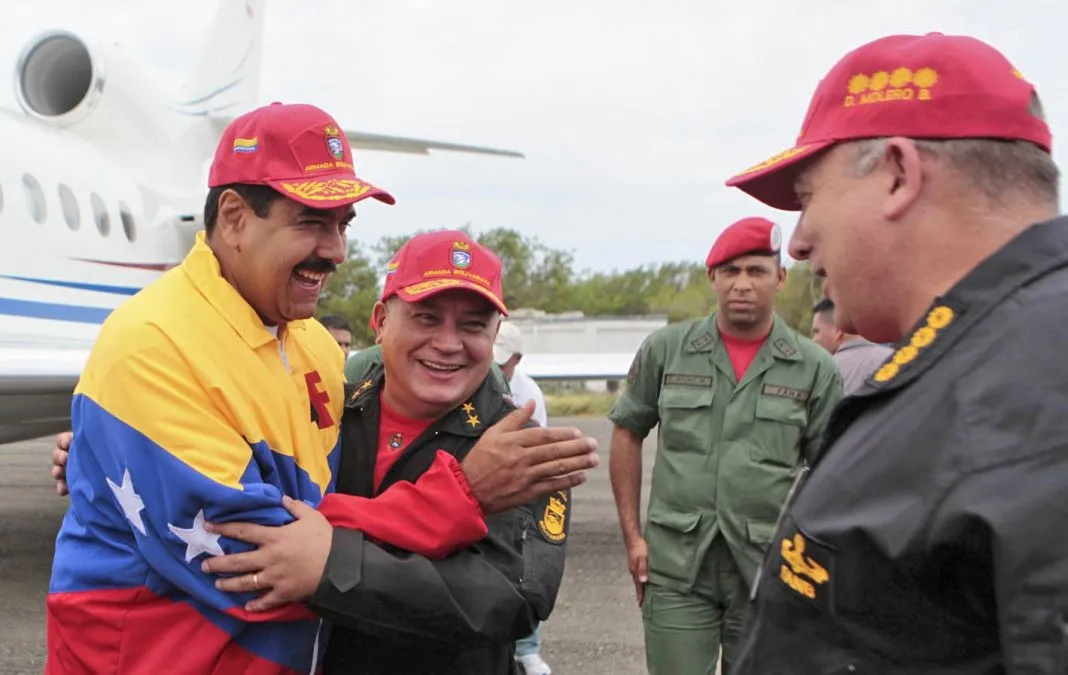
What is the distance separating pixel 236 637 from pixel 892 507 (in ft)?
4.16

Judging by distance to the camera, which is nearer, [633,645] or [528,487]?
[528,487]

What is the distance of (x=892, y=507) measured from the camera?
1.07 metres

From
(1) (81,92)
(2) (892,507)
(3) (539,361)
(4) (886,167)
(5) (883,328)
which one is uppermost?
(4) (886,167)

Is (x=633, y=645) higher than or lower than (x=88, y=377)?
lower

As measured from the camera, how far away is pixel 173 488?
1702 millimetres

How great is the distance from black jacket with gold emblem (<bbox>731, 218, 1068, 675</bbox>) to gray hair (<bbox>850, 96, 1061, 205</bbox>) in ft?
0.24

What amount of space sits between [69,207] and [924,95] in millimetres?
8953

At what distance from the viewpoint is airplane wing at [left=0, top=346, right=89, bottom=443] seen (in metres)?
6.99

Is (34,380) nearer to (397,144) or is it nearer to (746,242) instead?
(746,242)

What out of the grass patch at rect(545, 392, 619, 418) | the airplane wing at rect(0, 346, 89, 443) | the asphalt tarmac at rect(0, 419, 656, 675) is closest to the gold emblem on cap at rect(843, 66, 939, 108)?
the asphalt tarmac at rect(0, 419, 656, 675)

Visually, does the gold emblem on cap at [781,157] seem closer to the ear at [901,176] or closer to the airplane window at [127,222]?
the ear at [901,176]

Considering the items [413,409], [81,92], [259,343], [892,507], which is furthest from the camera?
[81,92]

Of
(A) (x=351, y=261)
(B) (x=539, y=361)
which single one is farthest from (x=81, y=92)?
(A) (x=351, y=261)

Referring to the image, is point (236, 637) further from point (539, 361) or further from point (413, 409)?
point (539, 361)
